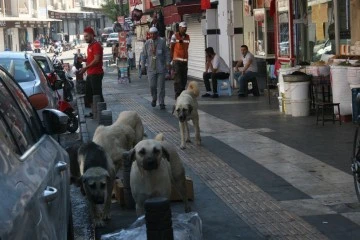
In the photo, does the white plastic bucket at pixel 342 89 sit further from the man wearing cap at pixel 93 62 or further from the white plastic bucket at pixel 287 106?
the man wearing cap at pixel 93 62

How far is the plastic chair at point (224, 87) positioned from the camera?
21.4 m

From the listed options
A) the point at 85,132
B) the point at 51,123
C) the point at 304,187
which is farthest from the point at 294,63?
the point at 51,123

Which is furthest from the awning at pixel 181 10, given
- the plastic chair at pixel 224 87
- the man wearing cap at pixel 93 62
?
the man wearing cap at pixel 93 62

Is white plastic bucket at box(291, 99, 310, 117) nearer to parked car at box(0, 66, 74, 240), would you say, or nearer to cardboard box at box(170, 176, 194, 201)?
cardboard box at box(170, 176, 194, 201)

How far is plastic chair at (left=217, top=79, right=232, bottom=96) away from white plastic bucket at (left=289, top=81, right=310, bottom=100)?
19.3ft

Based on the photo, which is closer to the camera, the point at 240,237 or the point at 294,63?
→ the point at 240,237

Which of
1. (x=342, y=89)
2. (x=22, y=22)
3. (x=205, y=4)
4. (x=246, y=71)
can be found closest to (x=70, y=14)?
(x=22, y=22)

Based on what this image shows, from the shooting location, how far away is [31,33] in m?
75.9

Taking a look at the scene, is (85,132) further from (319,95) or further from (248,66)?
(248,66)

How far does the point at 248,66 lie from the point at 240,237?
13.8 m

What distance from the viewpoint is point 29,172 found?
157 inches

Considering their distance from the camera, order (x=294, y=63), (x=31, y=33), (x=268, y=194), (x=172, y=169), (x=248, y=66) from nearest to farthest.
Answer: (x=172, y=169) → (x=268, y=194) → (x=294, y=63) → (x=248, y=66) → (x=31, y=33)

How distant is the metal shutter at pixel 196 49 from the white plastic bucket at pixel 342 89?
14282 millimetres

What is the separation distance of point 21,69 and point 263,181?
483 cm
